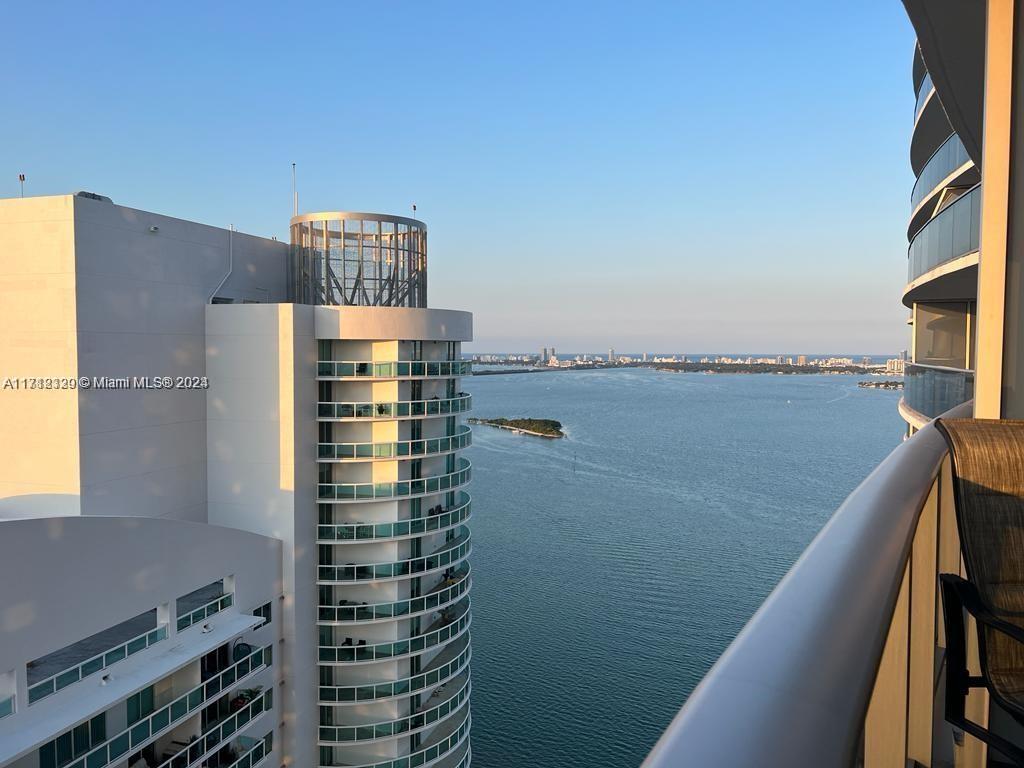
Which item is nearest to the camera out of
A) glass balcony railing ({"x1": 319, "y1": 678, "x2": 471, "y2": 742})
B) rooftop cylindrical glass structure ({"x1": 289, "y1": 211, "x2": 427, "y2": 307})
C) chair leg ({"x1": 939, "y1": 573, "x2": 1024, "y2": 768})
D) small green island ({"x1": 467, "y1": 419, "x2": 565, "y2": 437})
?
chair leg ({"x1": 939, "y1": 573, "x2": 1024, "y2": 768})

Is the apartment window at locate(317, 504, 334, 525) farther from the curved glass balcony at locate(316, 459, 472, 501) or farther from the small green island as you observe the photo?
the small green island

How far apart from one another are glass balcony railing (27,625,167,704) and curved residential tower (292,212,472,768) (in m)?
4.34

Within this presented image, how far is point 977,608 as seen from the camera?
1682 mm

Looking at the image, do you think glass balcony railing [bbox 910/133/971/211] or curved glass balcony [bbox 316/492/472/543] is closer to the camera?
glass balcony railing [bbox 910/133/971/211]

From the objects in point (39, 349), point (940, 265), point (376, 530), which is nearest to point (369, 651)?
point (376, 530)

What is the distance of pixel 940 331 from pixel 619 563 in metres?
24.2

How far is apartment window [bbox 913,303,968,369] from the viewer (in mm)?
13385

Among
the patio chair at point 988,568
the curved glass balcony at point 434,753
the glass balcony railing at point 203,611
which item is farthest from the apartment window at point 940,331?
the patio chair at point 988,568

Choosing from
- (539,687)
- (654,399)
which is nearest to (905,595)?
(539,687)

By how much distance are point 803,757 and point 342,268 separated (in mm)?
15793

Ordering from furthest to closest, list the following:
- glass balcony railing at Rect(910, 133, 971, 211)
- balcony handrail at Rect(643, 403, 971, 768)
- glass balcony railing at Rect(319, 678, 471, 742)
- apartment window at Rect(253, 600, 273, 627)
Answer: glass balcony railing at Rect(319, 678, 471, 742)
apartment window at Rect(253, 600, 273, 627)
glass balcony railing at Rect(910, 133, 971, 211)
balcony handrail at Rect(643, 403, 971, 768)

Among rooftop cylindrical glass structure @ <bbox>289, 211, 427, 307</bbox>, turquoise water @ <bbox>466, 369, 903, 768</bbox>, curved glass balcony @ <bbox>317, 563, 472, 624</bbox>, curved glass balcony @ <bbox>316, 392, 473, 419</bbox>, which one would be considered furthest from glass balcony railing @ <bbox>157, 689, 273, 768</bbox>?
turquoise water @ <bbox>466, 369, 903, 768</bbox>

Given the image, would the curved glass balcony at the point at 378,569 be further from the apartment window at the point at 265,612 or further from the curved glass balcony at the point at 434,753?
the curved glass balcony at the point at 434,753

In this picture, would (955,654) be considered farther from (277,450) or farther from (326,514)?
(326,514)
